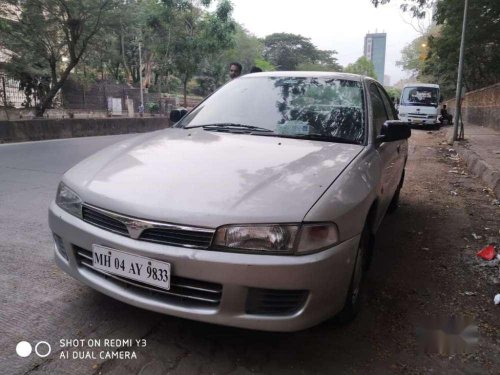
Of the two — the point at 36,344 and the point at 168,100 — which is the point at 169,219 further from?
the point at 168,100

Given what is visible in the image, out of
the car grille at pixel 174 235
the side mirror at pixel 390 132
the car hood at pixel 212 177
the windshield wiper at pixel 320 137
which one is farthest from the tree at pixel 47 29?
the car grille at pixel 174 235

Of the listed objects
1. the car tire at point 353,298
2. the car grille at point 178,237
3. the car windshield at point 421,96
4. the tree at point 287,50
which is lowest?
the car tire at point 353,298

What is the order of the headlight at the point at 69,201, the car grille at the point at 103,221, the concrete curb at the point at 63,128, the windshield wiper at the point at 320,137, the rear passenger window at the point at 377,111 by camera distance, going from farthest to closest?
1. the concrete curb at the point at 63,128
2. the rear passenger window at the point at 377,111
3. the windshield wiper at the point at 320,137
4. the headlight at the point at 69,201
5. the car grille at the point at 103,221

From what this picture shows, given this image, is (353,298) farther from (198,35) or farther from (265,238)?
(198,35)

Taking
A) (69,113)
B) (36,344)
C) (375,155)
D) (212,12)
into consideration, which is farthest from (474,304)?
(212,12)

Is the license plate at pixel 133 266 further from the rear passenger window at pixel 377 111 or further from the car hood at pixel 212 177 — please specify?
the rear passenger window at pixel 377 111

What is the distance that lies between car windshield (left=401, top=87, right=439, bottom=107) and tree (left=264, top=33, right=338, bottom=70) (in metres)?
55.6

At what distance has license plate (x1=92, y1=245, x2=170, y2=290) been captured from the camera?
201 cm

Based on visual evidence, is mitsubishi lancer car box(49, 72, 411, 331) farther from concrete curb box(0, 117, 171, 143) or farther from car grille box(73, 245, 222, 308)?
concrete curb box(0, 117, 171, 143)

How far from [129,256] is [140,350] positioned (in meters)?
0.53

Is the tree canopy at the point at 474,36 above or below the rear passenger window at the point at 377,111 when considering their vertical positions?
above

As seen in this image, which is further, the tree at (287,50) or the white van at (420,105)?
the tree at (287,50)

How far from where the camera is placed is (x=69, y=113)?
19.3 metres

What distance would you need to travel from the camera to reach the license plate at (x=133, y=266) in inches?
79.0
